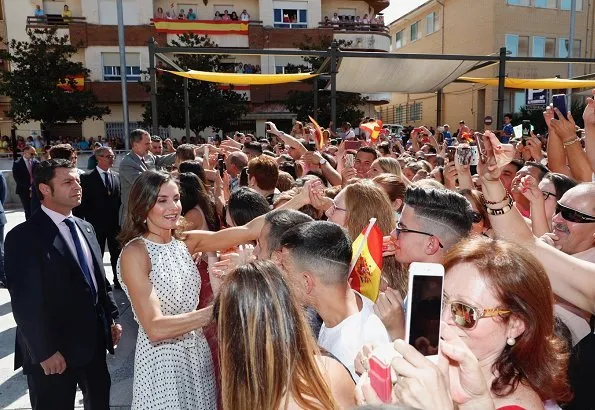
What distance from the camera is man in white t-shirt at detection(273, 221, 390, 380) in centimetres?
212

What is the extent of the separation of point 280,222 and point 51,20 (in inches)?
1290

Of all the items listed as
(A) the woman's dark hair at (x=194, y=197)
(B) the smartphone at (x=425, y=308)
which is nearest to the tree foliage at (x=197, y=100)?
(A) the woman's dark hair at (x=194, y=197)

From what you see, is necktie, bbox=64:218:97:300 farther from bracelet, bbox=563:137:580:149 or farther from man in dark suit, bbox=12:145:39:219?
man in dark suit, bbox=12:145:39:219

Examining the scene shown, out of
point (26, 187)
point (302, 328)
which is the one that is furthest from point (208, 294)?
point (26, 187)

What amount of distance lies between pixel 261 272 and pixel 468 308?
698 millimetres

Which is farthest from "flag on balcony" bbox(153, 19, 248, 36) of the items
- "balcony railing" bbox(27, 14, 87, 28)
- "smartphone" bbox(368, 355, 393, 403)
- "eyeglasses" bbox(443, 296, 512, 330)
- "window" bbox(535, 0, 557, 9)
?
"smartphone" bbox(368, 355, 393, 403)

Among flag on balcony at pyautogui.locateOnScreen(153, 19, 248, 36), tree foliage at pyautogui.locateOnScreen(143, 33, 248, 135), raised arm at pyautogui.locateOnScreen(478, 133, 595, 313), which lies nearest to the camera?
raised arm at pyautogui.locateOnScreen(478, 133, 595, 313)

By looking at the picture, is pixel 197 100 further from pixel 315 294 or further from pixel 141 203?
pixel 315 294

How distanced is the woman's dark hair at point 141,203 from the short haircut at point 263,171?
1619 mm

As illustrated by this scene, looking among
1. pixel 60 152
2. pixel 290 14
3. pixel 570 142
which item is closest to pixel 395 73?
pixel 570 142

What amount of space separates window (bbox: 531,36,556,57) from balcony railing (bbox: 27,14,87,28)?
27.4m

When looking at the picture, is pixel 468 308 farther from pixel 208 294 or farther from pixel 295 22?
pixel 295 22

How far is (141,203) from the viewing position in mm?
2852

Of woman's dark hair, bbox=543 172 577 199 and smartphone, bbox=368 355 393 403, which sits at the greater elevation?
woman's dark hair, bbox=543 172 577 199
